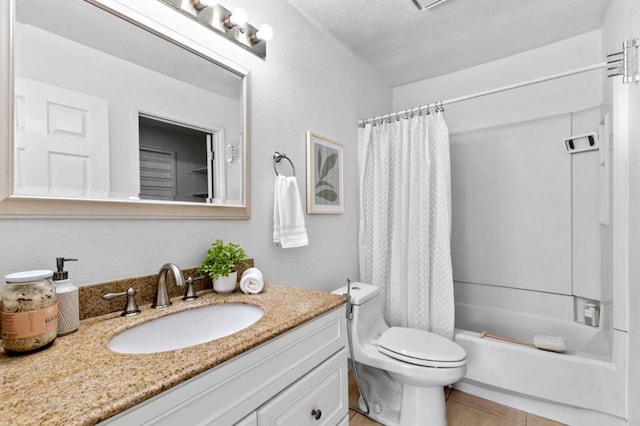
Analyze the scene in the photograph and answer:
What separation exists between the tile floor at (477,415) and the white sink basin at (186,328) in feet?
3.57

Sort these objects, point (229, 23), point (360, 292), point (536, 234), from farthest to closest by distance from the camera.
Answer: point (536, 234), point (360, 292), point (229, 23)

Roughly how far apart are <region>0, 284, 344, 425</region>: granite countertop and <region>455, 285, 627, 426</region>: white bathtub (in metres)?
1.53

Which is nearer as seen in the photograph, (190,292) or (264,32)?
(190,292)

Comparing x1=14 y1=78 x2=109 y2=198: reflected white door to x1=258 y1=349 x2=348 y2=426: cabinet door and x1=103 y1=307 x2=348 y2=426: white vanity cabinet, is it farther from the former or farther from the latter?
x1=258 y1=349 x2=348 y2=426: cabinet door

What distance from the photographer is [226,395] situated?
27.1 inches

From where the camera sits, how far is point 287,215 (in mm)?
1530

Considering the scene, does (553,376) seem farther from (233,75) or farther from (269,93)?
(233,75)

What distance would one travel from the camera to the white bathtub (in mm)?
1529

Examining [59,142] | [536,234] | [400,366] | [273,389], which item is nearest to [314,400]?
[273,389]

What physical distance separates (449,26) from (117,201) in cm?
211

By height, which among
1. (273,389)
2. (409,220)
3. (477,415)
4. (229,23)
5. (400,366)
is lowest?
(477,415)

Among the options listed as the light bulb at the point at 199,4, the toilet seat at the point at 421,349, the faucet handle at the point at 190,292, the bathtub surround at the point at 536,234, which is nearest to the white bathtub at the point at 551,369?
the bathtub surround at the point at 536,234

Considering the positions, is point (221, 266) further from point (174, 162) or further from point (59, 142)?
point (59, 142)

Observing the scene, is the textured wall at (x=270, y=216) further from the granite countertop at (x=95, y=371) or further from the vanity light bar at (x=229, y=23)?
the granite countertop at (x=95, y=371)
